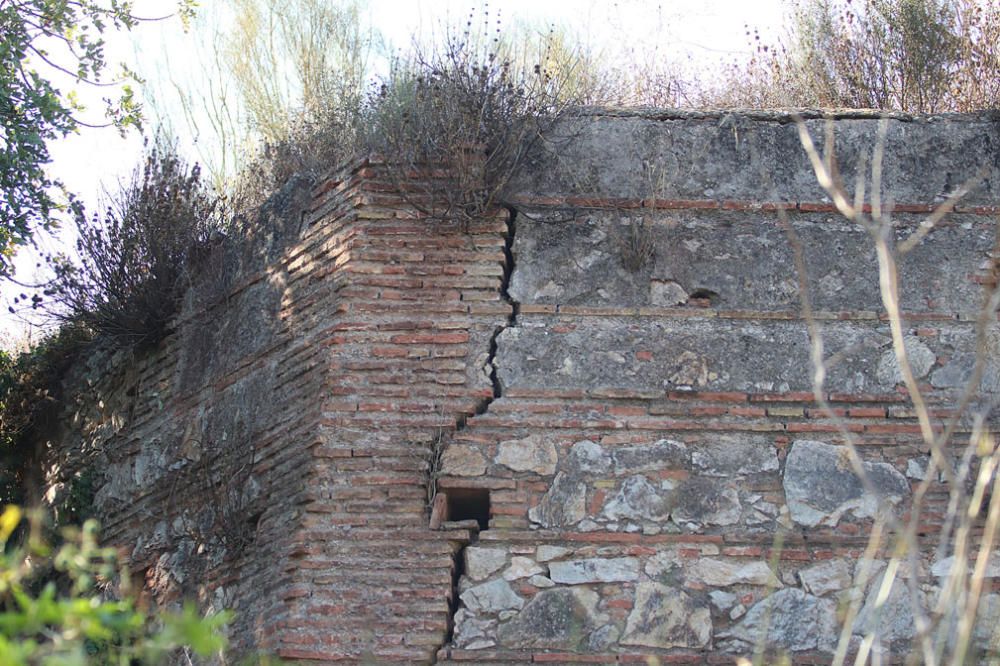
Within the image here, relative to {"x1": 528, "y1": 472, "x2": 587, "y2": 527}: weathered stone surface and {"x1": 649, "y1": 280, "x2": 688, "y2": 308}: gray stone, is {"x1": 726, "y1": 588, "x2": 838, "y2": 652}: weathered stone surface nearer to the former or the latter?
{"x1": 528, "y1": 472, "x2": 587, "y2": 527}: weathered stone surface

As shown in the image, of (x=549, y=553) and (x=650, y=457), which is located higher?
(x=650, y=457)

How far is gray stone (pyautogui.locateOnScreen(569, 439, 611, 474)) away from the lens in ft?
21.1

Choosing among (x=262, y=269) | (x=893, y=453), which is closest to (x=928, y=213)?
(x=893, y=453)

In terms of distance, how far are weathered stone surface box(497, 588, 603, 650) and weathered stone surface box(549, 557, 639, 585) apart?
5cm

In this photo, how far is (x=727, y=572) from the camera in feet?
20.4

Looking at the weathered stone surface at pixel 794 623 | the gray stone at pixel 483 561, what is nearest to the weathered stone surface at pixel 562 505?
the gray stone at pixel 483 561

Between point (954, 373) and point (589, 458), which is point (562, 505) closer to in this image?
point (589, 458)

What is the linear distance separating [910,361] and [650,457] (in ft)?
4.57

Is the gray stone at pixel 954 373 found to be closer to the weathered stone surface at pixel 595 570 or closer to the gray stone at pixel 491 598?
the weathered stone surface at pixel 595 570

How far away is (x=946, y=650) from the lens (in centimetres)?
595

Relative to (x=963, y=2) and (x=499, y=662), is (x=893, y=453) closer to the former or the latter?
(x=499, y=662)

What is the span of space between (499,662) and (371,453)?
3.78 ft

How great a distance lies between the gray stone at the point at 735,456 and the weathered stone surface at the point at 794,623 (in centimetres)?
60

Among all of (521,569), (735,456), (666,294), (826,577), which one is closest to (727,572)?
(826,577)
